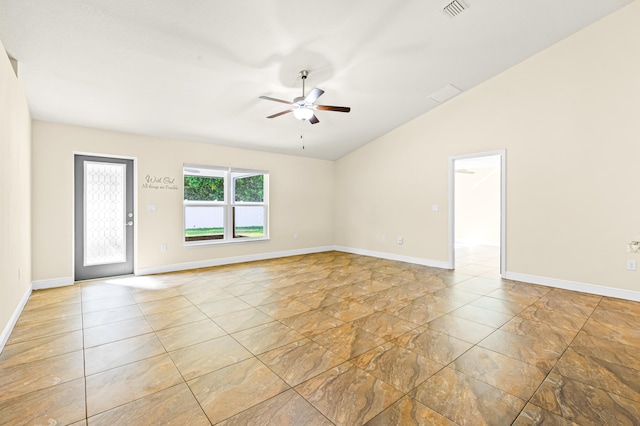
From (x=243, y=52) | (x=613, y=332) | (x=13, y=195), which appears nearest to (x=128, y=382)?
(x=13, y=195)

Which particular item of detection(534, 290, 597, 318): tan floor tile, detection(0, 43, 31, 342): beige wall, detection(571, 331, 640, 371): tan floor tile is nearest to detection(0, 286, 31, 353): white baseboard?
detection(0, 43, 31, 342): beige wall

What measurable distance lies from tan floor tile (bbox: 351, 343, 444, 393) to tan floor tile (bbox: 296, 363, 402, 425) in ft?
0.25

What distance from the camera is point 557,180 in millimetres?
4621

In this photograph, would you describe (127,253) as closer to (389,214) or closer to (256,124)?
(256,124)

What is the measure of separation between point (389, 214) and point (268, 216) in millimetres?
2856

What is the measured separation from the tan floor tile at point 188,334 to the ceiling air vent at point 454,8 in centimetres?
429

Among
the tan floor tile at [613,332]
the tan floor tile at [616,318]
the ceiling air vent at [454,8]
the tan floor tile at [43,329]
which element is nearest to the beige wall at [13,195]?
the tan floor tile at [43,329]

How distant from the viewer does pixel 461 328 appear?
3.04m

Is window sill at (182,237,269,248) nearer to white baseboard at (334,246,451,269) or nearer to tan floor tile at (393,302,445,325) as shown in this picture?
white baseboard at (334,246,451,269)

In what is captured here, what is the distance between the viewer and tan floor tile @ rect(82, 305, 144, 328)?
3209 mm

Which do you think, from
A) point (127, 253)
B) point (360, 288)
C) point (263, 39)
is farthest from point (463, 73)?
point (127, 253)

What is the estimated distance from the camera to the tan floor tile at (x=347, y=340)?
2.55 meters

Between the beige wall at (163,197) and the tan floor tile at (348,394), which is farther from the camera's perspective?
the beige wall at (163,197)

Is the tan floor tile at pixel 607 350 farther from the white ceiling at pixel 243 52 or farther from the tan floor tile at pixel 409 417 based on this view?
the white ceiling at pixel 243 52
